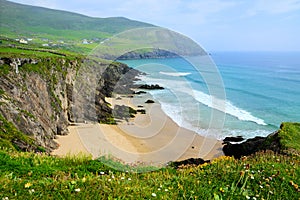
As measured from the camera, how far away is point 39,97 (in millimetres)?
26547

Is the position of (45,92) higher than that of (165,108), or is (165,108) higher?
(45,92)

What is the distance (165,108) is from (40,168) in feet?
119

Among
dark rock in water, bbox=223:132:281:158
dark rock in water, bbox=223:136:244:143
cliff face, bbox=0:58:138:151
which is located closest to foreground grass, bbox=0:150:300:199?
dark rock in water, bbox=223:132:281:158

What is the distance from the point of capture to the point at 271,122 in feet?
131

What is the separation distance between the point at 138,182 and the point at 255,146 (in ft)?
56.0

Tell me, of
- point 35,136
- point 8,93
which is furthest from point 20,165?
point 8,93

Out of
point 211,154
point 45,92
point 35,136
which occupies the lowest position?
point 211,154

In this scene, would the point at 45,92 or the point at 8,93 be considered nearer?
the point at 8,93

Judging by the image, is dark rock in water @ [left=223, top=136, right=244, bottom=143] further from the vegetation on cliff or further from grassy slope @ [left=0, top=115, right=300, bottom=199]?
grassy slope @ [left=0, top=115, right=300, bottom=199]

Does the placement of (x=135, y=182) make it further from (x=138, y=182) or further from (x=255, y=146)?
(x=255, y=146)

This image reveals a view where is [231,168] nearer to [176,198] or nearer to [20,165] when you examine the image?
[176,198]

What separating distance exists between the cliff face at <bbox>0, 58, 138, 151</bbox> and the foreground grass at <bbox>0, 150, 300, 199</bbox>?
367 inches

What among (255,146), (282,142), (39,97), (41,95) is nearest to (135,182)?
(282,142)

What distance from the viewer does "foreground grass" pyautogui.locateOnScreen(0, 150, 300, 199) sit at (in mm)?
4734
